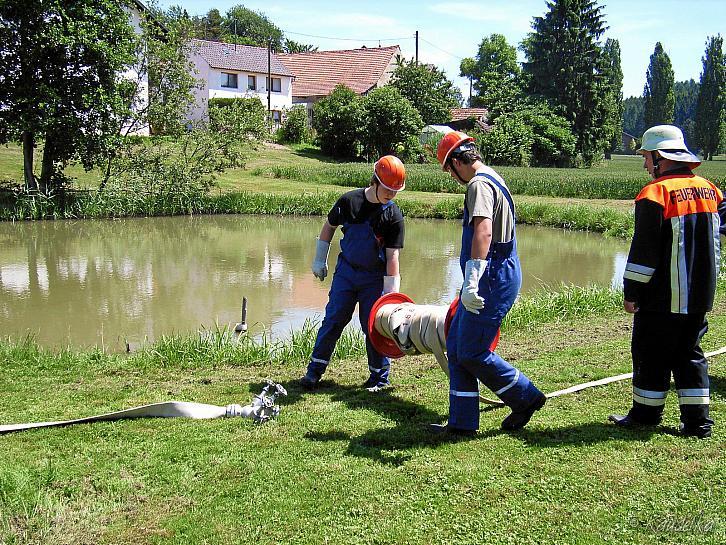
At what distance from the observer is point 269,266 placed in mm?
15703

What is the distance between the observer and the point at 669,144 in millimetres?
4738

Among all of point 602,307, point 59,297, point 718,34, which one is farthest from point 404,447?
point 718,34

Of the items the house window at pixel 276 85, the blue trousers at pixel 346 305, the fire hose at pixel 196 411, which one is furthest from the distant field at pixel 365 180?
the fire hose at pixel 196 411

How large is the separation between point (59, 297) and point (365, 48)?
5819cm

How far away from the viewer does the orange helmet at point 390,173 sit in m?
5.91

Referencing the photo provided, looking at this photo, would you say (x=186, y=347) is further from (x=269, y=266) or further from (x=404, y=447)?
(x=269, y=266)

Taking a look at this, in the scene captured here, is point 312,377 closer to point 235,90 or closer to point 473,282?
point 473,282

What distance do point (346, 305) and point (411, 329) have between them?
1.05 metres

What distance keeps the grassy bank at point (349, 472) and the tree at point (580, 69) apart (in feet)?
170

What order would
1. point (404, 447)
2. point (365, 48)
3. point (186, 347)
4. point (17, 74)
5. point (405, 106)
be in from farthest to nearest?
point (365, 48) < point (405, 106) < point (17, 74) < point (186, 347) < point (404, 447)

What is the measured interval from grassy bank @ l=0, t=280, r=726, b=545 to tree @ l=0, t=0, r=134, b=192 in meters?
17.6

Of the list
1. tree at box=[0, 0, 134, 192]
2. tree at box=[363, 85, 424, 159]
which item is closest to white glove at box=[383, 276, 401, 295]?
tree at box=[0, 0, 134, 192]

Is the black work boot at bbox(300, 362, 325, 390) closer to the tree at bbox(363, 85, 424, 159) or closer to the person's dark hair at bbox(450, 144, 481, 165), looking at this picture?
the person's dark hair at bbox(450, 144, 481, 165)

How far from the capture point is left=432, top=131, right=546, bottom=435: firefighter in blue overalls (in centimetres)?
454
